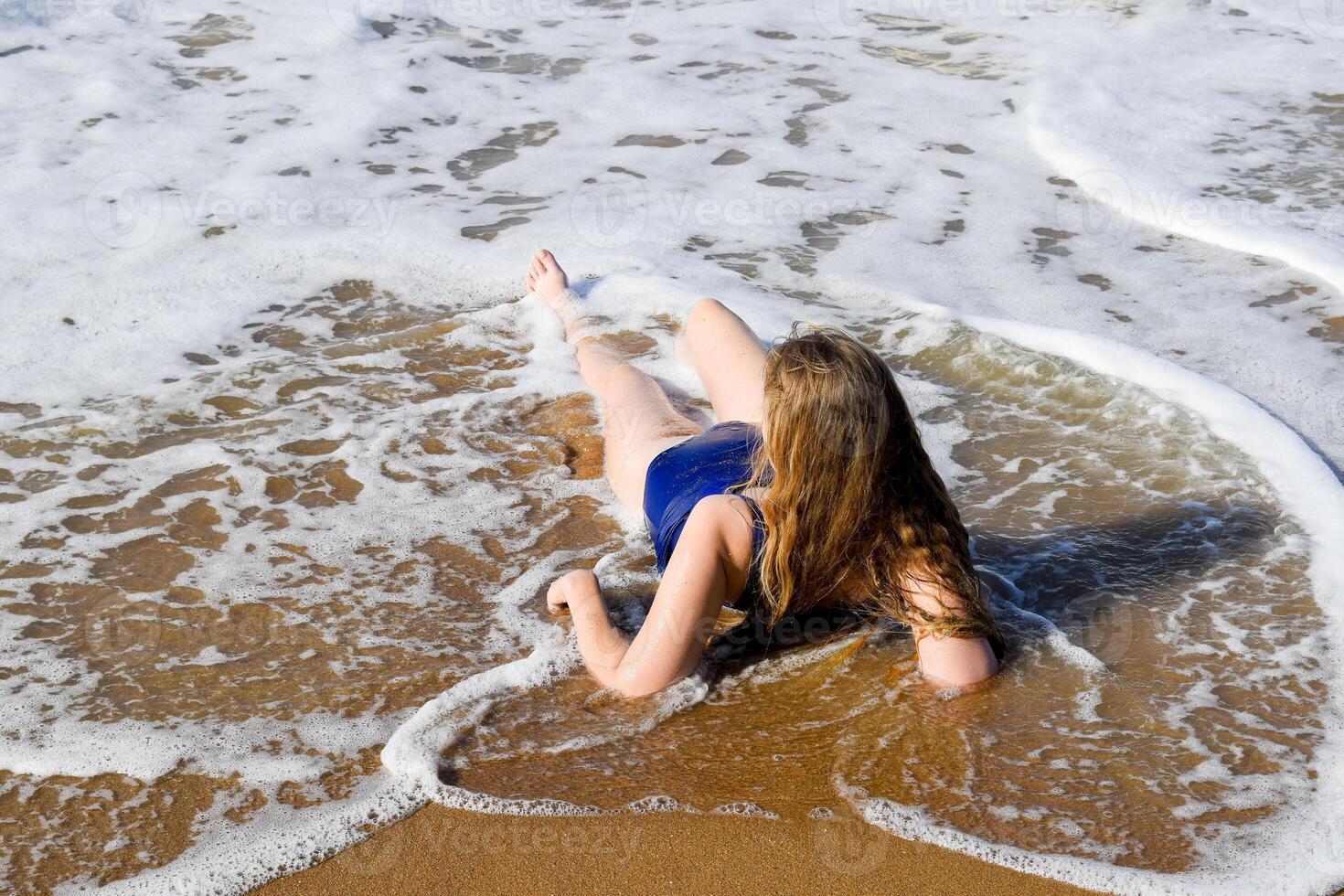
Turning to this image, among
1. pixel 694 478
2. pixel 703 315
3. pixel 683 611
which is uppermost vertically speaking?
pixel 703 315

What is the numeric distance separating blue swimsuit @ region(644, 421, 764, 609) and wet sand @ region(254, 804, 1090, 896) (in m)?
0.80

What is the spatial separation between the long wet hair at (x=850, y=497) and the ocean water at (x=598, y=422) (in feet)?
0.84

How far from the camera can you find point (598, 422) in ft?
15.8

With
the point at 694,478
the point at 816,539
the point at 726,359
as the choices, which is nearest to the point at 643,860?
the point at 816,539

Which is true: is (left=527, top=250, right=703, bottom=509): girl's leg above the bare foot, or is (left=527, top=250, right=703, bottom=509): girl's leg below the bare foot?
below

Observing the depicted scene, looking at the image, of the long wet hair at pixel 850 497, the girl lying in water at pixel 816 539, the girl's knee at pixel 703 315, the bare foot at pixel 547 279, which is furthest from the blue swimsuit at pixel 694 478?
the bare foot at pixel 547 279

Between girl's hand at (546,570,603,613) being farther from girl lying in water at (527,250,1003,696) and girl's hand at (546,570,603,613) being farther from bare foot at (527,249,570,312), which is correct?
bare foot at (527,249,570,312)

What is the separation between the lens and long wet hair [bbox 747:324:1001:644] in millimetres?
3059

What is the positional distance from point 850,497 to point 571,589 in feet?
2.94

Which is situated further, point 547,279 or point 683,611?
point 547,279

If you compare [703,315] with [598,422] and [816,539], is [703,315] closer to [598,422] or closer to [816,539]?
[598,422]

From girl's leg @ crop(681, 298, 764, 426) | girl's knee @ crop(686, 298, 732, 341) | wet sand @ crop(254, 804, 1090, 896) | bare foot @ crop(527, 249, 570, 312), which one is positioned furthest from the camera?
bare foot @ crop(527, 249, 570, 312)

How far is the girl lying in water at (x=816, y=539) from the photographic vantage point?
3074mm

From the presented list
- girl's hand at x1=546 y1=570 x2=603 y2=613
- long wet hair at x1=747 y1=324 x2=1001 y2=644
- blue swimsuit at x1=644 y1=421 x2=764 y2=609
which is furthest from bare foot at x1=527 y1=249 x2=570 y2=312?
long wet hair at x1=747 y1=324 x2=1001 y2=644
